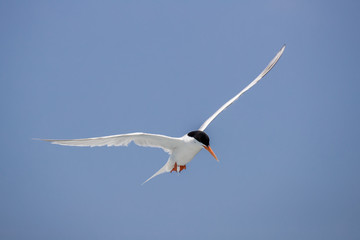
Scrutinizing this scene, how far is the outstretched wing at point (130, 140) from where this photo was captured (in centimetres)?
585

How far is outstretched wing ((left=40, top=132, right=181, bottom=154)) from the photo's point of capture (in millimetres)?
5852

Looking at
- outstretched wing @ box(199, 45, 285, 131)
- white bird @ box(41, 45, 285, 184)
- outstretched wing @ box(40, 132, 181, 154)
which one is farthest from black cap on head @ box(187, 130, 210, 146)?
outstretched wing @ box(199, 45, 285, 131)

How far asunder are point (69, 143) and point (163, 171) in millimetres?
2555

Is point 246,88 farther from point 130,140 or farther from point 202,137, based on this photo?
point 130,140

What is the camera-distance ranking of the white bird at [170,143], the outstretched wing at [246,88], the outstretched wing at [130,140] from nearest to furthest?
the outstretched wing at [130,140], the white bird at [170,143], the outstretched wing at [246,88]

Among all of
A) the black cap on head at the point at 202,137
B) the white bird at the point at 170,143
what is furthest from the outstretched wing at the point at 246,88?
the black cap on head at the point at 202,137

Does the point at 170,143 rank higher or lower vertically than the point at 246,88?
lower

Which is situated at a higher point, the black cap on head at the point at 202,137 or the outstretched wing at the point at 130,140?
the outstretched wing at the point at 130,140

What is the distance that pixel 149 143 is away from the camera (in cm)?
695

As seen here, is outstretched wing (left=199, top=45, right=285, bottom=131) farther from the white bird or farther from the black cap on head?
the black cap on head

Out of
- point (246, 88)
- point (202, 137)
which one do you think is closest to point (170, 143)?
point (202, 137)

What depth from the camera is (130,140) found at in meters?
6.56

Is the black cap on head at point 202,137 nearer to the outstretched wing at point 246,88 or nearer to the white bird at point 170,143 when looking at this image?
→ the white bird at point 170,143

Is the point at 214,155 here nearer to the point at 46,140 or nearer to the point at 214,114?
the point at 214,114
